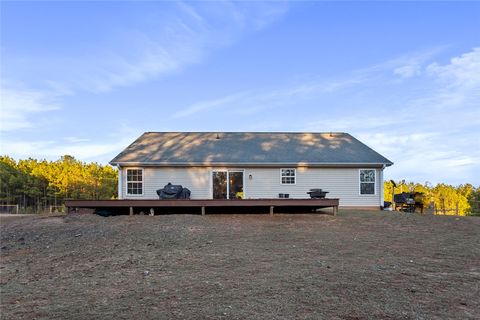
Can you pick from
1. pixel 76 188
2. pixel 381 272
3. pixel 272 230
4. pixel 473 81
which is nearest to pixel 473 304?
pixel 381 272

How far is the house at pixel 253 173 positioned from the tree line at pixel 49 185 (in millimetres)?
25030

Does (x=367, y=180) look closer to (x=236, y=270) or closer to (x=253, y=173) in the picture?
(x=253, y=173)

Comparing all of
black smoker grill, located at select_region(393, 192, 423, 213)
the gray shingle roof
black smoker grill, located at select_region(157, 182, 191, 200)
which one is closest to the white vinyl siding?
the gray shingle roof

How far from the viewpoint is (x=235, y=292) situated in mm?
5043

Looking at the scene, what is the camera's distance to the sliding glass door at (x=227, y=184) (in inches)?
709

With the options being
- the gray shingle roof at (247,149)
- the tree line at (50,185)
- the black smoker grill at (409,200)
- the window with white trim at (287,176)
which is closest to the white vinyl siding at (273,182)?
the window with white trim at (287,176)

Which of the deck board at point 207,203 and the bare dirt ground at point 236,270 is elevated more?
the deck board at point 207,203

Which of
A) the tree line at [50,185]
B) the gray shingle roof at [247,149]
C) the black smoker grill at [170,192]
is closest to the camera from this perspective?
the black smoker grill at [170,192]

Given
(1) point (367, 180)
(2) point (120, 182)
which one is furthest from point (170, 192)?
(1) point (367, 180)

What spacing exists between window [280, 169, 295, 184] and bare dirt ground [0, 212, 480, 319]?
6.25 m

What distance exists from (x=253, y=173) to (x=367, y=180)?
5516 mm

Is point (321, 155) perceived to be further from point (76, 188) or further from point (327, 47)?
point (76, 188)

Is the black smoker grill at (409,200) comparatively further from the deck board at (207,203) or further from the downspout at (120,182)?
the downspout at (120,182)

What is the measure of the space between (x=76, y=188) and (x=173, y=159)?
90.1 ft
